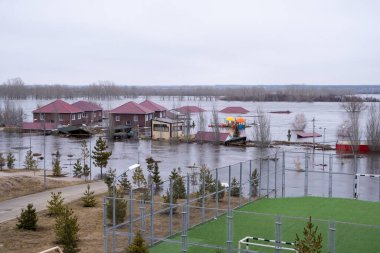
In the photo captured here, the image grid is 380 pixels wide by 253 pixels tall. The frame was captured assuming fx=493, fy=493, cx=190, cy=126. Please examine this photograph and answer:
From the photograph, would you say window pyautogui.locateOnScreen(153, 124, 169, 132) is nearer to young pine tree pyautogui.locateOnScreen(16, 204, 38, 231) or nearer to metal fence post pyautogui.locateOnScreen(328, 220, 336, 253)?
young pine tree pyautogui.locateOnScreen(16, 204, 38, 231)

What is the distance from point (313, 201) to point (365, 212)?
2469 mm

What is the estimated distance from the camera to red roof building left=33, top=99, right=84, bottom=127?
62.2 metres

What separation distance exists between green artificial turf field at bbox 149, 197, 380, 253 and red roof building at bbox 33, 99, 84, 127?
47280mm

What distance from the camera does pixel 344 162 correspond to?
3572 cm

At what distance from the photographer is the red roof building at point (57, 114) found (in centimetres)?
6225

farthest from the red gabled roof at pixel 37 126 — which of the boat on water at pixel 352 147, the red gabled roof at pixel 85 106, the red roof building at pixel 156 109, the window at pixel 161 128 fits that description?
the boat on water at pixel 352 147

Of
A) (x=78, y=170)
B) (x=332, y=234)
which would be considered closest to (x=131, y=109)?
(x=78, y=170)

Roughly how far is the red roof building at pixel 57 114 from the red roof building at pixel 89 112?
10.9 ft

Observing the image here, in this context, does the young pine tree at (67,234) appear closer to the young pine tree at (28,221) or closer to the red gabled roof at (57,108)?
the young pine tree at (28,221)

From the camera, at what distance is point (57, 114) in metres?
62.0

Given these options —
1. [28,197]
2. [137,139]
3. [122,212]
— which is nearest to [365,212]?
[122,212]

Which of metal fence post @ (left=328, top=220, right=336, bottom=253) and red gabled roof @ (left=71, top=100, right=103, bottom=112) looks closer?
metal fence post @ (left=328, top=220, right=336, bottom=253)

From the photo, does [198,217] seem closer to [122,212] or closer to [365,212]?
[122,212]

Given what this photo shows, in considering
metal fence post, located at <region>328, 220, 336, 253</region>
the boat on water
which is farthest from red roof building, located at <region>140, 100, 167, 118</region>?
metal fence post, located at <region>328, 220, 336, 253</region>
